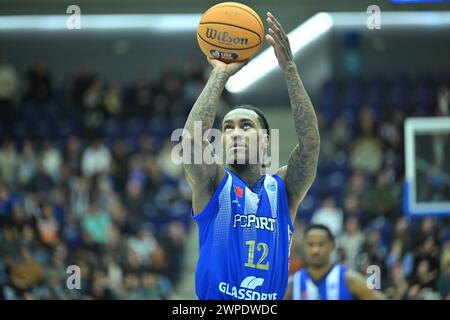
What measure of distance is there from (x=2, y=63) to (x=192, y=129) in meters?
12.6

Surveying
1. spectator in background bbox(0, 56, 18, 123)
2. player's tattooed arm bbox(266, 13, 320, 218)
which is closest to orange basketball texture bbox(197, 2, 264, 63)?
player's tattooed arm bbox(266, 13, 320, 218)

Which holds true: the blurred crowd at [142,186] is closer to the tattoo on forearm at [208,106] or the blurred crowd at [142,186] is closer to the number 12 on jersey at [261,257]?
the number 12 on jersey at [261,257]

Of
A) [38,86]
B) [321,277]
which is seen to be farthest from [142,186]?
[321,277]

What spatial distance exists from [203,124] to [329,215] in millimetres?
7970

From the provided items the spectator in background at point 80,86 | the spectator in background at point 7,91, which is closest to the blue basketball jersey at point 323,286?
the spectator in background at point 80,86

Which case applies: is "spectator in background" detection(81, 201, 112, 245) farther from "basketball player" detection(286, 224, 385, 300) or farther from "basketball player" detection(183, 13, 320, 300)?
"basketball player" detection(183, 13, 320, 300)

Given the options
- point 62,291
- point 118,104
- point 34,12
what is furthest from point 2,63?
point 62,291

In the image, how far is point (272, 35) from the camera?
→ 14.8ft

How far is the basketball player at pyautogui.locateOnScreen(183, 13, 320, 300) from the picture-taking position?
14.3 feet

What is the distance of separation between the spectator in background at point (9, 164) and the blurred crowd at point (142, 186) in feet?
0.08

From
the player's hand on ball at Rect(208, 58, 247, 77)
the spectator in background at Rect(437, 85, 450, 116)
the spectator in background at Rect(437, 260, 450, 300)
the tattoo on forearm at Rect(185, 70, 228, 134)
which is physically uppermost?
the spectator in background at Rect(437, 85, 450, 116)

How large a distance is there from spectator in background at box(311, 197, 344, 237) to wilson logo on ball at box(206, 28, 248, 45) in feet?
24.7

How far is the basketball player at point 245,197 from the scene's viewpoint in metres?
4.35
